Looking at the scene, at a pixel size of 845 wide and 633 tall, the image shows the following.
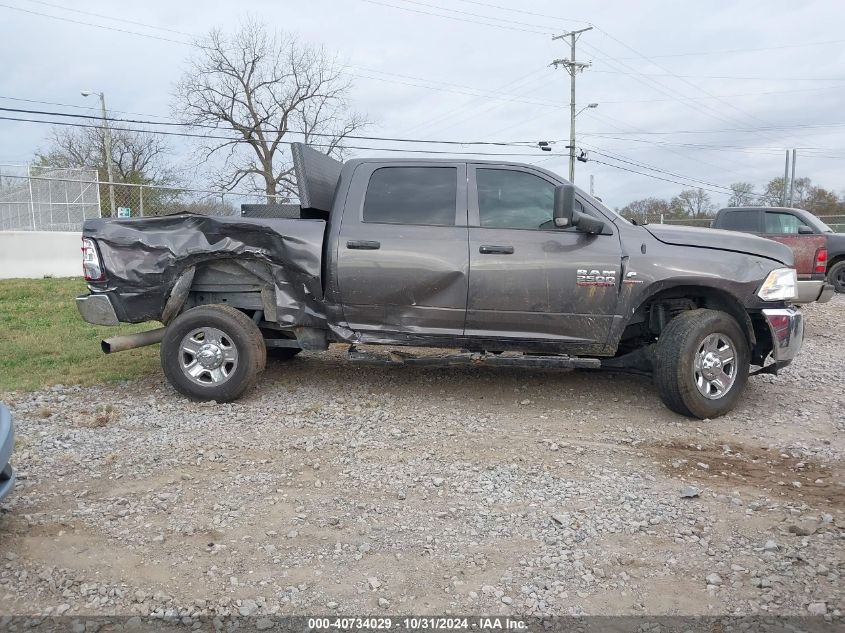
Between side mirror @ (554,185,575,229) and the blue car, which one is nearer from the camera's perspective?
the blue car

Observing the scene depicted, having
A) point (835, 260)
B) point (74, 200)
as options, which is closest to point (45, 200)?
point (74, 200)

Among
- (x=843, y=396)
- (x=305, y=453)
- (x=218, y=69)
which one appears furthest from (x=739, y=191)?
(x=305, y=453)

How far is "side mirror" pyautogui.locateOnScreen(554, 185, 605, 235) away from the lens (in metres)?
5.14

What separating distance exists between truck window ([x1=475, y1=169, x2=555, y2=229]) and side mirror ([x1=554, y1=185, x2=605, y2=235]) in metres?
0.22

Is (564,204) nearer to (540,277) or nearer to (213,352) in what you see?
(540,277)

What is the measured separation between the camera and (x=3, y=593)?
2824 mm

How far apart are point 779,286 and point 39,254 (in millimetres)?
16559

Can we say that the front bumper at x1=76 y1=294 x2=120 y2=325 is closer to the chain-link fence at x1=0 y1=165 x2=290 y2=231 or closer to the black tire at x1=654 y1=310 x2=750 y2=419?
the black tire at x1=654 y1=310 x2=750 y2=419

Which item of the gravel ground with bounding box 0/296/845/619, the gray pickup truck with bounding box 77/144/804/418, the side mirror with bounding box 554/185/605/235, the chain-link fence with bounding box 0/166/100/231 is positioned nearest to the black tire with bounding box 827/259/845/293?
the gravel ground with bounding box 0/296/845/619

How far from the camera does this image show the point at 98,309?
5.75m

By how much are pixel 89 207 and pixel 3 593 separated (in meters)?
19.1

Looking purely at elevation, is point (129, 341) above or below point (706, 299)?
below

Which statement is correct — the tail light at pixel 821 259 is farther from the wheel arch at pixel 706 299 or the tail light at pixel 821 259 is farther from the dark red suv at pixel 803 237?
the wheel arch at pixel 706 299

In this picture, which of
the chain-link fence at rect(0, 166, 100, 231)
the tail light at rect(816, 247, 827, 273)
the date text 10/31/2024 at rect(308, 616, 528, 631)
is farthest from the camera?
the chain-link fence at rect(0, 166, 100, 231)
